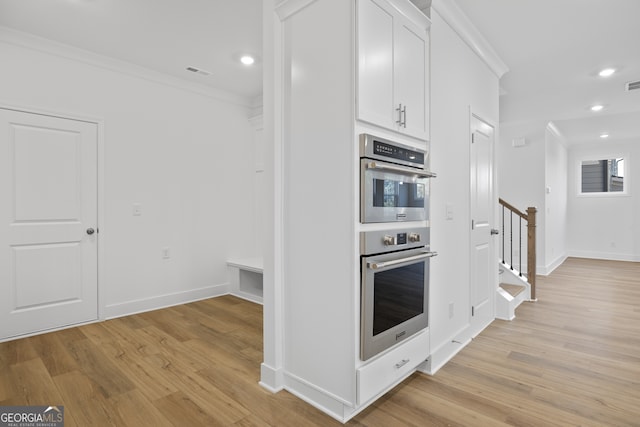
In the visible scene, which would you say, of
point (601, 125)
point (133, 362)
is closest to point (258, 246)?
point (133, 362)

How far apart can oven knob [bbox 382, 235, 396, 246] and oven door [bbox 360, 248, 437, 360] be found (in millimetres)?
64

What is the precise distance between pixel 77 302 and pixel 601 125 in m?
8.08

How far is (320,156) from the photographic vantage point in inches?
76.8

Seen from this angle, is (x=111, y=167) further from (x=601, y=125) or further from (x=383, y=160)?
(x=601, y=125)

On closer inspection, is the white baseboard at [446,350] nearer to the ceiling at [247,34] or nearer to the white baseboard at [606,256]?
the ceiling at [247,34]

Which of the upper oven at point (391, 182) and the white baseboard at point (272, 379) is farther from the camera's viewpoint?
the white baseboard at point (272, 379)

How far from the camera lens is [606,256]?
290 inches

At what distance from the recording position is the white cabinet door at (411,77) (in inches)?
81.9

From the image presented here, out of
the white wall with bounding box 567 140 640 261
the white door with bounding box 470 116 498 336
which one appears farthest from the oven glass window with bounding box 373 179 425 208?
the white wall with bounding box 567 140 640 261

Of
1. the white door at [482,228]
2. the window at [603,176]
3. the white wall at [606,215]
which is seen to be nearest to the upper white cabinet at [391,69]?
the white door at [482,228]

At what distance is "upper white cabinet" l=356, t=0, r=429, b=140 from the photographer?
1.81m

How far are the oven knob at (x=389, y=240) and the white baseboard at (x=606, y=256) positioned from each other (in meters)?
7.83

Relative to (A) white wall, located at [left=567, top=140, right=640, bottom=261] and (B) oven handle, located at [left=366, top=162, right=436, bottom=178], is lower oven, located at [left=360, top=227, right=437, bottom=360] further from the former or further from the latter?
(A) white wall, located at [left=567, top=140, right=640, bottom=261]

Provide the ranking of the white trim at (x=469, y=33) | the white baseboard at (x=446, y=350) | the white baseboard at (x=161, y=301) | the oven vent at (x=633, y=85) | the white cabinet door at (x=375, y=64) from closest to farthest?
the white cabinet door at (x=375, y=64) < the white baseboard at (x=446, y=350) < the white trim at (x=469, y=33) < the white baseboard at (x=161, y=301) < the oven vent at (x=633, y=85)
